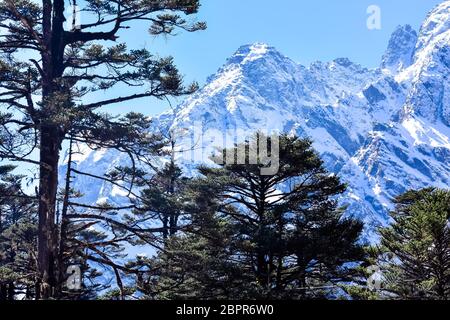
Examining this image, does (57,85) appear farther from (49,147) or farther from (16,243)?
(16,243)

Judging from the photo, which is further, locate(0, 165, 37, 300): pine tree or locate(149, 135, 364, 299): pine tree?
locate(149, 135, 364, 299): pine tree

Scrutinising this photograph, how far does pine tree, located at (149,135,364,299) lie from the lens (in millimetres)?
18234

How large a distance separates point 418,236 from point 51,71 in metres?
9.99

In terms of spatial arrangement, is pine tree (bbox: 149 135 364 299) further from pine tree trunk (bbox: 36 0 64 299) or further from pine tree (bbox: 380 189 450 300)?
pine tree trunk (bbox: 36 0 64 299)

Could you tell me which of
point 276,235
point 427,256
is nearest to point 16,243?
point 276,235

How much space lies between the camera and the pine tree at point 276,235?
1823cm

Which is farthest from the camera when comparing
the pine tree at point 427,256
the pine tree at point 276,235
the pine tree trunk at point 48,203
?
the pine tree at point 276,235

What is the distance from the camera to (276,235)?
18547 millimetres

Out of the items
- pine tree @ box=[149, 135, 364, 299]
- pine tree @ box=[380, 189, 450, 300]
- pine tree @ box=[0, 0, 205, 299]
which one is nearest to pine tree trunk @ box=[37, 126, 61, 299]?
pine tree @ box=[0, 0, 205, 299]

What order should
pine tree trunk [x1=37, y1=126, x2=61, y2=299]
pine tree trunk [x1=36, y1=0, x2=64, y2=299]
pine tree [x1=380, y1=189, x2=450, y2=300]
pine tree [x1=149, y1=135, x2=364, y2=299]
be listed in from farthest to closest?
1. pine tree [x1=149, y1=135, x2=364, y2=299]
2. pine tree [x1=380, y1=189, x2=450, y2=300]
3. pine tree trunk [x1=37, y1=126, x2=61, y2=299]
4. pine tree trunk [x1=36, y1=0, x2=64, y2=299]

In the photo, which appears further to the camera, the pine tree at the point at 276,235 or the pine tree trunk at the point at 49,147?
the pine tree at the point at 276,235

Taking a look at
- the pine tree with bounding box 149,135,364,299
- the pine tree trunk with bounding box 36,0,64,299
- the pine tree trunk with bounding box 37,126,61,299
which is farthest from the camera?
the pine tree with bounding box 149,135,364,299

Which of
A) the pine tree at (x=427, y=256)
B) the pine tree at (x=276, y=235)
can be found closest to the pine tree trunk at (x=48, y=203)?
the pine tree at (x=276, y=235)

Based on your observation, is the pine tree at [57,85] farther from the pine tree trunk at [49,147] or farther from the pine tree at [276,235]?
the pine tree at [276,235]
